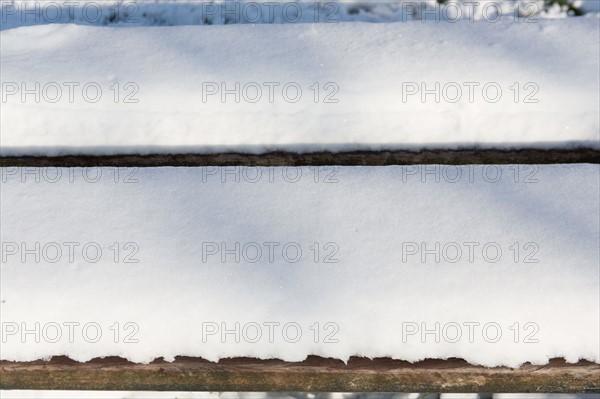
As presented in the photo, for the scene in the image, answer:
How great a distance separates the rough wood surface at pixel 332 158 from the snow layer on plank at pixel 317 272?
0.11 m

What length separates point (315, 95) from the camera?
59.5 inches

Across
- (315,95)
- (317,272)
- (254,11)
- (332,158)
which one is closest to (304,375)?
(317,272)

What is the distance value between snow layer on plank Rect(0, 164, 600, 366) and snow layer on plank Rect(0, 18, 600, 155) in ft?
0.59

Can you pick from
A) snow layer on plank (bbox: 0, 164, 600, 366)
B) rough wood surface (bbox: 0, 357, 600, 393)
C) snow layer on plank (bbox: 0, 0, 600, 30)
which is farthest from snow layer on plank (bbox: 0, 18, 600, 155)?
rough wood surface (bbox: 0, 357, 600, 393)

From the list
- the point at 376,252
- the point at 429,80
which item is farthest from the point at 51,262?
the point at 429,80

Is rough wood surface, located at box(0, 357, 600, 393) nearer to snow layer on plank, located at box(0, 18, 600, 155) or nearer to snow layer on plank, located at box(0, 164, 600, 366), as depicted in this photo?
snow layer on plank, located at box(0, 164, 600, 366)

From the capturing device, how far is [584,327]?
126cm

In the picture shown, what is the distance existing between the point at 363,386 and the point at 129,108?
1027mm

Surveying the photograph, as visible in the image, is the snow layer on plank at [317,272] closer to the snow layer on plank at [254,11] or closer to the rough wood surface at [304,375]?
the rough wood surface at [304,375]

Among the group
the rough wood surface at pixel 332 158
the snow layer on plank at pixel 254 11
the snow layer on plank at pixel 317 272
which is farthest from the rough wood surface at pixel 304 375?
the snow layer on plank at pixel 254 11

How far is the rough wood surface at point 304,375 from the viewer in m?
1.32

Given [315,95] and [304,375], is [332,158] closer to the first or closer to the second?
[315,95]

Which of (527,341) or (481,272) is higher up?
(481,272)

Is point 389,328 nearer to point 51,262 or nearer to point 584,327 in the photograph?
point 584,327
